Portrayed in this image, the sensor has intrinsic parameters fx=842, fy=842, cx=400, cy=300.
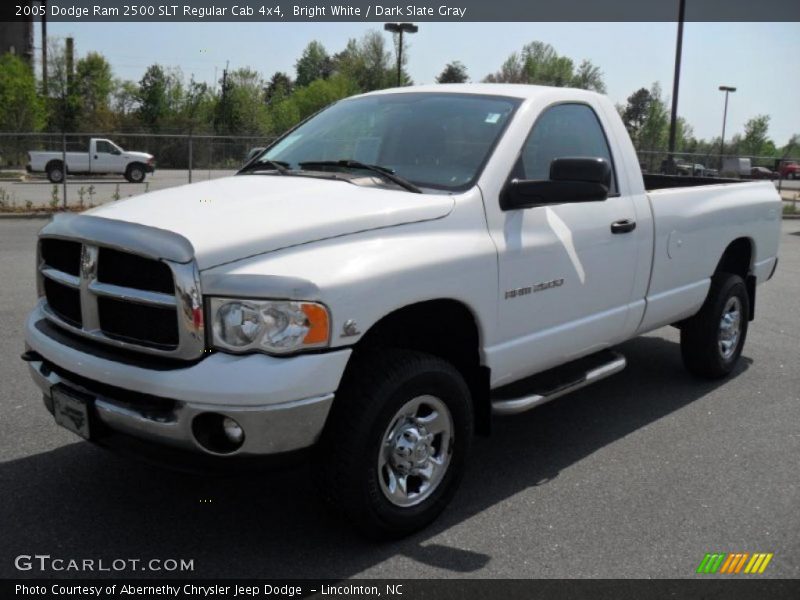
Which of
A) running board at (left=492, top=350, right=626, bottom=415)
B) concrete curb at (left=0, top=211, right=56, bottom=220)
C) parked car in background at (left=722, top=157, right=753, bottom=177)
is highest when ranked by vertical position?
parked car in background at (left=722, top=157, right=753, bottom=177)

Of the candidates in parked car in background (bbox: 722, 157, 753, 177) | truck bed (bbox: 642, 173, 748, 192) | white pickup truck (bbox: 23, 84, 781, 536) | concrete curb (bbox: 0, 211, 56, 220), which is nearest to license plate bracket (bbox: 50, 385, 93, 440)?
white pickup truck (bbox: 23, 84, 781, 536)

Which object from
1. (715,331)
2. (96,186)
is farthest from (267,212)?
(96,186)

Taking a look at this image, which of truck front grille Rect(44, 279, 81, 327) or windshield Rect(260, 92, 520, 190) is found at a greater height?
windshield Rect(260, 92, 520, 190)

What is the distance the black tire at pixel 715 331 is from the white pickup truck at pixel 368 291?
3.37ft

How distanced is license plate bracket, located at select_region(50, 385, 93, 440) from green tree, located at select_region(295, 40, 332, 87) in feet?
380

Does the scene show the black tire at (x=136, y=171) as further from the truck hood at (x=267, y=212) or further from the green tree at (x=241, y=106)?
Answer: the truck hood at (x=267, y=212)

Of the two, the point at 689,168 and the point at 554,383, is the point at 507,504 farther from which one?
the point at 689,168

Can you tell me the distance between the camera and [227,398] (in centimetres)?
306

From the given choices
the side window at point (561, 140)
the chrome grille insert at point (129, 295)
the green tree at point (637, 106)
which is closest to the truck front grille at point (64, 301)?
the chrome grille insert at point (129, 295)

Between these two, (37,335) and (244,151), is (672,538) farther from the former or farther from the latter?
(244,151)

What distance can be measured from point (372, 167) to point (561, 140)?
1.14m

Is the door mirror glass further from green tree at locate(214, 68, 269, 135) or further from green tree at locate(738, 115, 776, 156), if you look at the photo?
green tree at locate(738, 115, 776, 156)

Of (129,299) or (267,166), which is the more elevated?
(267,166)

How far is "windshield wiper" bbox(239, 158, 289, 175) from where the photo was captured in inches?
180
